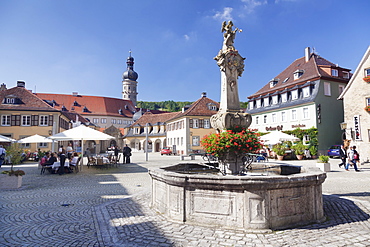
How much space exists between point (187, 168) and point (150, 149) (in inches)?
1856

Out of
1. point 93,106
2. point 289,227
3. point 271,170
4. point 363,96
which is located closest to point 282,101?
point 363,96

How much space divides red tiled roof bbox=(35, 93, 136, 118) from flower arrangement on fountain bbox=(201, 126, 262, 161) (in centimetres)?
7082

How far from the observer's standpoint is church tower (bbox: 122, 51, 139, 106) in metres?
94.6

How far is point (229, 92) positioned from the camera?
8375 mm

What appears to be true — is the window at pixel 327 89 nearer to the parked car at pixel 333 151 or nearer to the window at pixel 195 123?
the parked car at pixel 333 151

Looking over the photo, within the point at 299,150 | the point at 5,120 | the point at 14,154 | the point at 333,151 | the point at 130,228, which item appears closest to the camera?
the point at 130,228

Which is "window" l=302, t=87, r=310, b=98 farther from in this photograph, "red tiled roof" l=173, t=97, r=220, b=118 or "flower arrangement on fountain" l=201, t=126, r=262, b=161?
A: "flower arrangement on fountain" l=201, t=126, r=262, b=161

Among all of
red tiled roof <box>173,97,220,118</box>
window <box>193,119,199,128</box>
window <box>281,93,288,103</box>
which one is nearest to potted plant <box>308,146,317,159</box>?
window <box>281,93,288,103</box>

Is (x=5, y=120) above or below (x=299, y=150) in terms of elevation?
above

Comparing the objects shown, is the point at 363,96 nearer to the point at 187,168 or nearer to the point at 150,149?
the point at 187,168

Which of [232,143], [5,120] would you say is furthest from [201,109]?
[232,143]

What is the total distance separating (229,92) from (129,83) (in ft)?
296

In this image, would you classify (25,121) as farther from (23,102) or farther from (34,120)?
(23,102)

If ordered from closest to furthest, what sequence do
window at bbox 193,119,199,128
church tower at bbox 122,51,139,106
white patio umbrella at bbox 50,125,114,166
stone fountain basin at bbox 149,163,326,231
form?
stone fountain basin at bbox 149,163,326,231 < white patio umbrella at bbox 50,125,114,166 < window at bbox 193,119,199,128 < church tower at bbox 122,51,139,106
